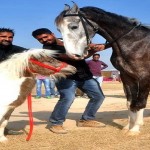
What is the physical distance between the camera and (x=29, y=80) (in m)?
5.55

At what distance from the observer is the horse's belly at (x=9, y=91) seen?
522 cm

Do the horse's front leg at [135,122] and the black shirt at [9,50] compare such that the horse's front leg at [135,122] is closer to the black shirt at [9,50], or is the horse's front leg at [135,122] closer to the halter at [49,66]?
the halter at [49,66]

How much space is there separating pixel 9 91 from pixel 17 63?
1.72ft

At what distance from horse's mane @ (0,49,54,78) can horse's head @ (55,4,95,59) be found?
20.8 inches

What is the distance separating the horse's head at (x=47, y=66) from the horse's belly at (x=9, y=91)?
46 centimetres

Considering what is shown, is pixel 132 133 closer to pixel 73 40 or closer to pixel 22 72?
pixel 73 40

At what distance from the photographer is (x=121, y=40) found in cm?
619

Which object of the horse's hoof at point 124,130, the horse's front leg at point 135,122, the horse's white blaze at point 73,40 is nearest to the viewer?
the horse's white blaze at point 73,40

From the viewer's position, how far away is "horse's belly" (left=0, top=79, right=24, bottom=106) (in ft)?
17.1

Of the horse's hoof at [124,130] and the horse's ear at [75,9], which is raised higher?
the horse's ear at [75,9]

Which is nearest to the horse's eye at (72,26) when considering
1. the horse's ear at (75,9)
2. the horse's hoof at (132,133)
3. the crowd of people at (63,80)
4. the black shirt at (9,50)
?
the horse's ear at (75,9)

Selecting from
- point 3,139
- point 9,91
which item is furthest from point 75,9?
point 3,139

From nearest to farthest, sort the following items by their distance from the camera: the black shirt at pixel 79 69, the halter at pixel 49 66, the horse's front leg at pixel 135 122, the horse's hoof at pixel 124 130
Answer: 1. the halter at pixel 49 66
2. the horse's front leg at pixel 135 122
3. the horse's hoof at pixel 124 130
4. the black shirt at pixel 79 69

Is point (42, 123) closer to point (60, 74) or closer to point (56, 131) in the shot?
point (56, 131)
